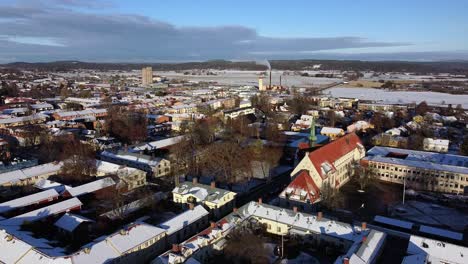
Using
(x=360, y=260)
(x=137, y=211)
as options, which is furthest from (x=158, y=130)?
(x=360, y=260)

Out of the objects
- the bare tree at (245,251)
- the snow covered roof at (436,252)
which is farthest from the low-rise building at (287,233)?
the snow covered roof at (436,252)

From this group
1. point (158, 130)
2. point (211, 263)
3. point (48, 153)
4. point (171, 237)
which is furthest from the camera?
point (158, 130)

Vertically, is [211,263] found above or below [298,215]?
below

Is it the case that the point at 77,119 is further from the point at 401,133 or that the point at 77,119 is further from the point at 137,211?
the point at 401,133

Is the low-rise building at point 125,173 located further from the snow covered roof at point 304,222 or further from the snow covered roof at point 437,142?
the snow covered roof at point 437,142

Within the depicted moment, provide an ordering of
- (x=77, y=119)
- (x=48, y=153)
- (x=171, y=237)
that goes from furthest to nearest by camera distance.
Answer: (x=77, y=119)
(x=48, y=153)
(x=171, y=237)

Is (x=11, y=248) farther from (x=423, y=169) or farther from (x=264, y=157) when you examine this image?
(x=423, y=169)

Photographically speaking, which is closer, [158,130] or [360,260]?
[360,260]
